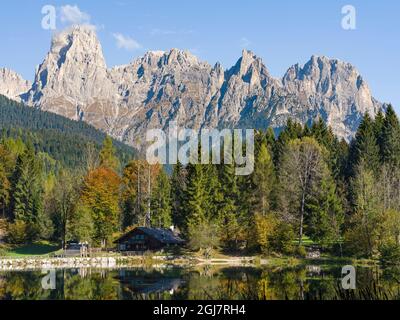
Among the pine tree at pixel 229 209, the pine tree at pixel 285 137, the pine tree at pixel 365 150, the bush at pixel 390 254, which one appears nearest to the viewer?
the bush at pixel 390 254

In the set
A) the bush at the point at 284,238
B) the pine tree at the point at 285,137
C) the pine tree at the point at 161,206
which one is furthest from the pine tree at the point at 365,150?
the pine tree at the point at 161,206

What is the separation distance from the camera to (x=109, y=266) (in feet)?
210

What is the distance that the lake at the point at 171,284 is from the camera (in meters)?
35.2

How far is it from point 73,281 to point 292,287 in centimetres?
1775

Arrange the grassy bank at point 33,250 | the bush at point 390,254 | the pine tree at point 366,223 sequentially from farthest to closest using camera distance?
the grassy bank at point 33,250
the pine tree at point 366,223
the bush at point 390,254

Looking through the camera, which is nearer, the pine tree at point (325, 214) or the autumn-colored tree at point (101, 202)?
the pine tree at point (325, 214)

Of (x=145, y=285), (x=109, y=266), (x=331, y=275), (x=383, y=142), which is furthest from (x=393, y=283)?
(x=383, y=142)

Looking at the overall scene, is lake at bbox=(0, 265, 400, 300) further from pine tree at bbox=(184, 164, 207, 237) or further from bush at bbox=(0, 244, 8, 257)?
bush at bbox=(0, 244, 8, 257)

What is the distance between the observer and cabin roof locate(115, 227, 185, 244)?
7581 centimetres

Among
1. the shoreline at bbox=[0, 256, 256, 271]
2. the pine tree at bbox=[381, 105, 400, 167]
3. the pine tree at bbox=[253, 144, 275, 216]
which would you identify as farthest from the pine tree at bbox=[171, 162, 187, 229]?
the pine tree at bbox=[381, 105, 400, 167]

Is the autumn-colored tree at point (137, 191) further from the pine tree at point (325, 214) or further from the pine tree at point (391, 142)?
the pine tree at point (391, 142)

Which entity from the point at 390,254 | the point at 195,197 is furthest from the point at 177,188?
the point at 390,254

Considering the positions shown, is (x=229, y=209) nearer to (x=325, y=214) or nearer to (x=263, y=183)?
(x=263, y=183)

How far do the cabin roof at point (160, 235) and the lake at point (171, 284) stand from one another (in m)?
17.6
